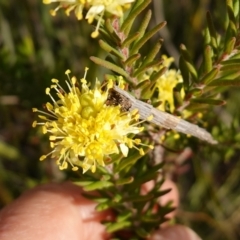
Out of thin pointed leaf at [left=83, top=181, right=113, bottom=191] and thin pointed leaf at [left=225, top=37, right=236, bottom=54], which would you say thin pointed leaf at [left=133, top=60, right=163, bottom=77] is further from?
thin pointed leaf at [left=83, top=181, right=113, bottom=191]

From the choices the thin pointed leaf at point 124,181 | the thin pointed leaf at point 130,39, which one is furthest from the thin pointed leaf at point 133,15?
the thin pointed leaf at point 124,181

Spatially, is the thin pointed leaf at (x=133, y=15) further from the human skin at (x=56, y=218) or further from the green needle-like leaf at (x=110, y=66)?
the human skin at (x=56, y=218)

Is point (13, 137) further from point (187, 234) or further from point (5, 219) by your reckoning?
point (187, 234)

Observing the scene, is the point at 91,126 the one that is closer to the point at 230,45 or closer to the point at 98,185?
the point at 98,185

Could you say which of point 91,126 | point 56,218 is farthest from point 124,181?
point 56,218

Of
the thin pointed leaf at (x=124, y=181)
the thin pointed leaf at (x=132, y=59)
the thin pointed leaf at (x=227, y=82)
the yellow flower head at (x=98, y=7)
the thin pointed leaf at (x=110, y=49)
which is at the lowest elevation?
the thin pointed leaf at (x=124, y=181)
